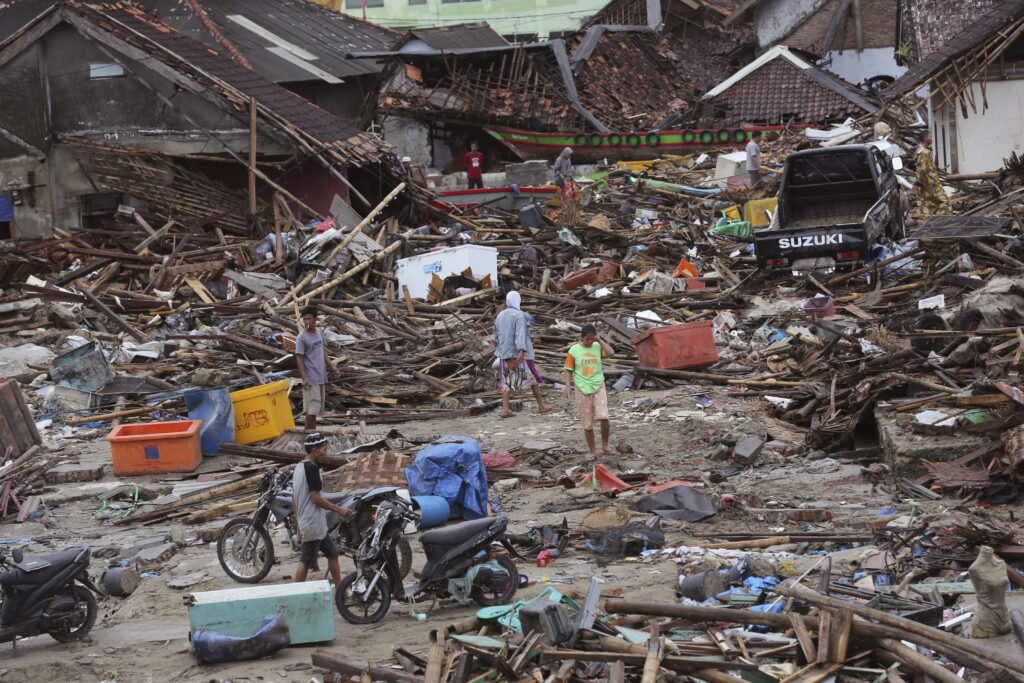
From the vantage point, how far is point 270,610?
7266 millimetres

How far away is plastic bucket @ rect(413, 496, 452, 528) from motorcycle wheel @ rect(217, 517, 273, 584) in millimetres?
1529

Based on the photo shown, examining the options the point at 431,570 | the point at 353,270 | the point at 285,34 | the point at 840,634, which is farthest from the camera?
the point at 285,34

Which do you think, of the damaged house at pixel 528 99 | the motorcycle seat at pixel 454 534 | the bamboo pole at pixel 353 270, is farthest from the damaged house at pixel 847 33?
the motorcycle seat at pixel 454 534

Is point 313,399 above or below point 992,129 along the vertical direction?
below

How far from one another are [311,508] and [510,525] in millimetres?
2408

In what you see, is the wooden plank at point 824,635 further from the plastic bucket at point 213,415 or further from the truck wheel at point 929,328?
the plastic bucket at point 213,415

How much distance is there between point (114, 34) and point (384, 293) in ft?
29.3

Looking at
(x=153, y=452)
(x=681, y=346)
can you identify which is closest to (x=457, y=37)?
(x=681, y=346)

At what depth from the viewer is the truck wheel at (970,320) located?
12250 mm

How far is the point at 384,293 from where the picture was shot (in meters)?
21.1

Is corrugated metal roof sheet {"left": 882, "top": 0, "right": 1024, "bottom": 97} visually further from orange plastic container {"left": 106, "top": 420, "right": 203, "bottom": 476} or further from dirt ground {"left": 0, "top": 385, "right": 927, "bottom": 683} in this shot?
orange plastic container {"left": 106, "top": 420, "right": 203, "bottom": 476}

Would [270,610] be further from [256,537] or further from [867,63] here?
[867,63]

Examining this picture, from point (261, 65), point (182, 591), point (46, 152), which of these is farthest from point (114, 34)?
point (182, 591)

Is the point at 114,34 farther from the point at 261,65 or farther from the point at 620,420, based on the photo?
the point at 620,420
